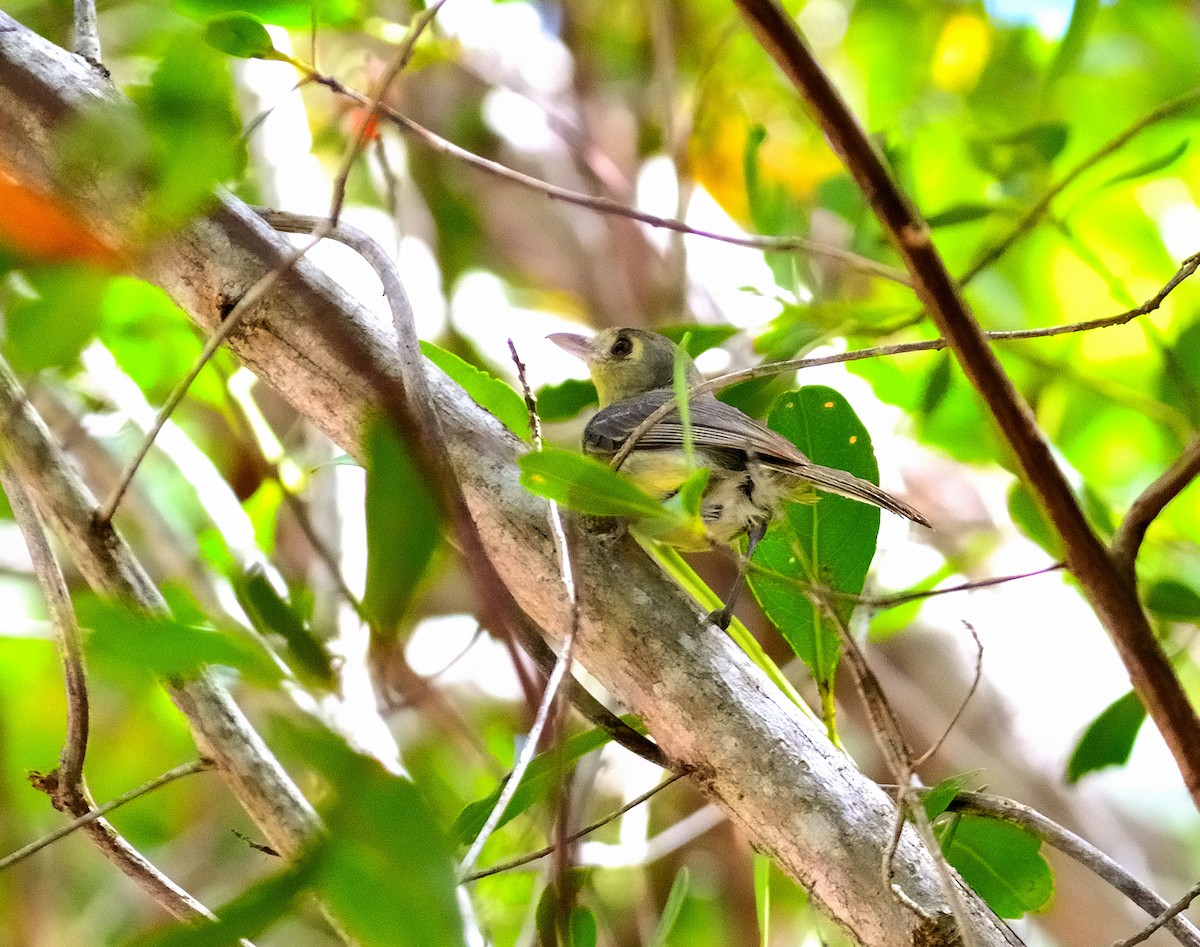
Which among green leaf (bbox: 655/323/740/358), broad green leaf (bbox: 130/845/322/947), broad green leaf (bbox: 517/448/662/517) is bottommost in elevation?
broad green leaf (bbox: 130/845/322/947)

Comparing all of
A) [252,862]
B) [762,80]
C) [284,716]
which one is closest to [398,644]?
[284,716]

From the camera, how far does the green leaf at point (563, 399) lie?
1643 mm

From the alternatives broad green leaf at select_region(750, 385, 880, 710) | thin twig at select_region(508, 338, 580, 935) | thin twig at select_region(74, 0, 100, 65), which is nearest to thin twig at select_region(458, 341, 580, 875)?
thin twig at select_region(508, 338, 580, 935)

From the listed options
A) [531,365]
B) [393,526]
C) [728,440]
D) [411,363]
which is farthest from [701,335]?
[393,526]

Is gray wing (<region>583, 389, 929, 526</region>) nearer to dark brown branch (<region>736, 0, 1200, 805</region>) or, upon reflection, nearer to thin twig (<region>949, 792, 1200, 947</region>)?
thin twig (<region>949, 792, 1200, 947</region>)

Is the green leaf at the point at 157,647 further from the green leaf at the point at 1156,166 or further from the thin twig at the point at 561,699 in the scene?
the green leaf at the point at 1156,166

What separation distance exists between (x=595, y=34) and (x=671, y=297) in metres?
1.09

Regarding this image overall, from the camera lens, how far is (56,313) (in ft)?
2.07

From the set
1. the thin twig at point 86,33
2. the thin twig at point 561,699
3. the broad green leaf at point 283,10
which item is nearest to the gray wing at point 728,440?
the thin twig at point 561,699

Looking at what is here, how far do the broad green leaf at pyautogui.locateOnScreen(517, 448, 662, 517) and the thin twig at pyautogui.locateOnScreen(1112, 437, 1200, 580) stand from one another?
342 mm

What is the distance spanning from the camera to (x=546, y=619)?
1169 mm

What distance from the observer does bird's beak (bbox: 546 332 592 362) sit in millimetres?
2520

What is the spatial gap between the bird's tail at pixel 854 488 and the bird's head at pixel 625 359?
3.49 feet

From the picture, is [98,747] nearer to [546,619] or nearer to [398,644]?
[546,619]
